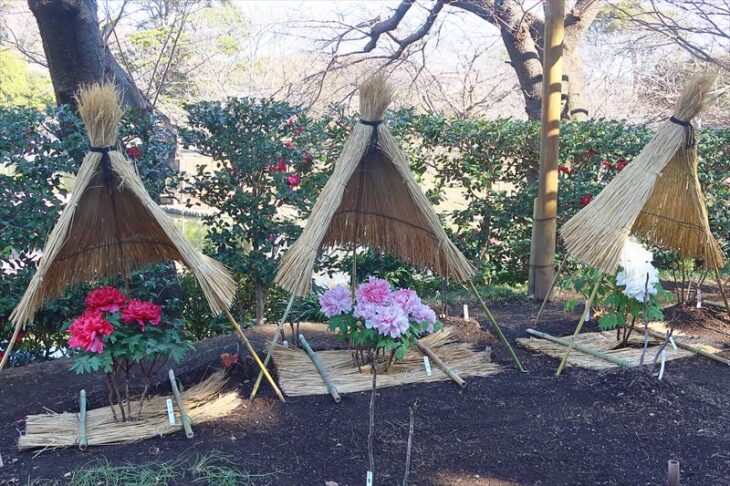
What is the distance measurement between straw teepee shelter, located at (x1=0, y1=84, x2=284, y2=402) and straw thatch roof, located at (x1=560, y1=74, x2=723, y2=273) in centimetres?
211

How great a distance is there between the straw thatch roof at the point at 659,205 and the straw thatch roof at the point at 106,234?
2.12m

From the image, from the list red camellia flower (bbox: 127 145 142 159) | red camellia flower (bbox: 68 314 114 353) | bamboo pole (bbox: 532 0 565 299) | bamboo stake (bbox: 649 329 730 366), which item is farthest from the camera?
bamboo pole (bbox: 532 0 565 299)

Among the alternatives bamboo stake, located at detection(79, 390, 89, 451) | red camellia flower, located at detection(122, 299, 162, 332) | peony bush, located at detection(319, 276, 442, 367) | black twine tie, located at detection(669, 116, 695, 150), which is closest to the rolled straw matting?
peony bush, located at detection(319, 276, 442, 367)

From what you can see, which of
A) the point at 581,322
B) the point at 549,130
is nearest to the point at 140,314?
the point at 581,322

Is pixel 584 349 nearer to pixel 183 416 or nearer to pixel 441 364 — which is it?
pixel 441 364

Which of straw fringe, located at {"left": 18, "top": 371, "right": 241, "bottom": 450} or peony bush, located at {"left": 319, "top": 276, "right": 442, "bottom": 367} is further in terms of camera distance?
peony bush, located at {"left": 319, "top": 276, "right": 442, "bottom": 367}

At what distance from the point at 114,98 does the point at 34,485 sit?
1.71m

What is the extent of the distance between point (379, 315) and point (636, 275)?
5.41 ft

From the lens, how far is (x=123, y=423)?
3.24 meters

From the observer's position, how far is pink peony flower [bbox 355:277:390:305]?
358 cm

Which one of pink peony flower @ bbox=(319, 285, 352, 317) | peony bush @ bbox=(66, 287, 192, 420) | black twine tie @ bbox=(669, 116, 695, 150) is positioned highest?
black twine tie @ bbox=(669, 116, 695, 150)

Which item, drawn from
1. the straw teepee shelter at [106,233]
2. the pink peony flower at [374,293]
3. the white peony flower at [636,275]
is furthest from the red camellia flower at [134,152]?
the white peony flower at [636,275]

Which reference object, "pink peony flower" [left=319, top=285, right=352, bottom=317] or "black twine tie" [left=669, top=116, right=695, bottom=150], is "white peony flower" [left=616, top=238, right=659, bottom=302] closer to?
"black twine tie" [left=669, top=116, right=695, bottom=150]

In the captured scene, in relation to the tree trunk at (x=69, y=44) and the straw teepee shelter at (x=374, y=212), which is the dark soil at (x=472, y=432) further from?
the tree trunk at (x=69, y=44)
